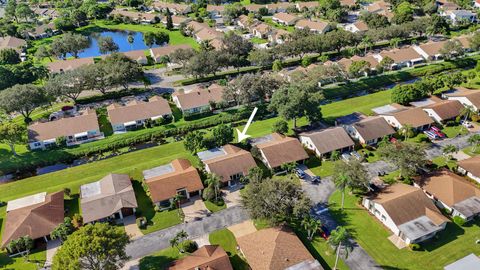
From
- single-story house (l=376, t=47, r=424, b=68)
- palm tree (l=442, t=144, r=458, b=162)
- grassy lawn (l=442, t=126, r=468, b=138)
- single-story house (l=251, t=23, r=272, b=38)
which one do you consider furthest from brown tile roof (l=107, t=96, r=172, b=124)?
single-story house (l=376, t=47, r=424, b=68)

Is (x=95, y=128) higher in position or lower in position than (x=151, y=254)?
higher

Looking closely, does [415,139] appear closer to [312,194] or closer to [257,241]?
[312,194]

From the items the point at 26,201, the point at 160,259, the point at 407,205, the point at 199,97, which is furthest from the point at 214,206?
the point at 199,97

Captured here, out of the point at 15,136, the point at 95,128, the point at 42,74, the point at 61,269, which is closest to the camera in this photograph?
the point at 61,269

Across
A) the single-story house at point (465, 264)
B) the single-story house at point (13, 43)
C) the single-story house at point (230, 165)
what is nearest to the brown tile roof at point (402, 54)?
the single-story house at point (230, 165)

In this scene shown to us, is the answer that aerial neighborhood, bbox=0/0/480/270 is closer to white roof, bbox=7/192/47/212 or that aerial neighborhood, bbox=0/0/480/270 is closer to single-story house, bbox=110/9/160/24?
white roof, bbox=7/192/47/212

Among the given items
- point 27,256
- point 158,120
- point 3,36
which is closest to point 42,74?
point 158,120
